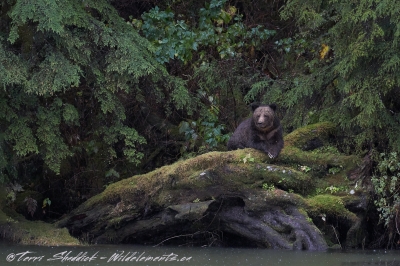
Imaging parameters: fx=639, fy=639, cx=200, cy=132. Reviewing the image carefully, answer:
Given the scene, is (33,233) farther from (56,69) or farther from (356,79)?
(356,79)

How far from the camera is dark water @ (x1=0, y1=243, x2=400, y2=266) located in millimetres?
7453

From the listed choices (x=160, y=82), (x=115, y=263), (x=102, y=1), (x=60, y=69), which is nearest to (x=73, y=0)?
(x=102, y=1)

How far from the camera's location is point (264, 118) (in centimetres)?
980

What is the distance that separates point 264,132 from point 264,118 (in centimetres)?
22

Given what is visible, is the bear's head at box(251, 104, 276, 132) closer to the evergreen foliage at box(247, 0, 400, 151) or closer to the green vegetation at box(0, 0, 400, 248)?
the green vegetation at box(0, 0, 400, 248)

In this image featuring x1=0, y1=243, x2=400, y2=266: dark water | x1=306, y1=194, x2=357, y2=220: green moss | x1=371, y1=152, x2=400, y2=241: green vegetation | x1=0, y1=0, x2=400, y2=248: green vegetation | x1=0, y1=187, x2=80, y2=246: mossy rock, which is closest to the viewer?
x1=0, y1=243, x2=400, y2=266: dark water

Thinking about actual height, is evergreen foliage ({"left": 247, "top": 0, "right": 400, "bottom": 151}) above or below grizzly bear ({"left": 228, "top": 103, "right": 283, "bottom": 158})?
above

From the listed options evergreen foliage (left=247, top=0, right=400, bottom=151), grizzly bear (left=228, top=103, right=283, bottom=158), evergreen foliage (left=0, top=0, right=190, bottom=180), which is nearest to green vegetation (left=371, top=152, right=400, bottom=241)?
evergreen foliage (left=247, top=0, right=400, bottom=151)

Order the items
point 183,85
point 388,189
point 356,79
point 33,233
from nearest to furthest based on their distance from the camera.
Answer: point 388,189 → point 356,79 → point 33,233 → point 183,85

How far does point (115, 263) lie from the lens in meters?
7.48

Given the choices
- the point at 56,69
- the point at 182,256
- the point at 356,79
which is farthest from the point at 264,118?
the point at 56,69

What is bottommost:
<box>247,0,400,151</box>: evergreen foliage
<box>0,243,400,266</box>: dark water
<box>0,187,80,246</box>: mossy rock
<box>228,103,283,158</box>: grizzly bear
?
<box>0,243,400,266</box>: dark water

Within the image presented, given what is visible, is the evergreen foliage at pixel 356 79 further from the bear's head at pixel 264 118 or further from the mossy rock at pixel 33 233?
the mossy rock at pixel 33 233

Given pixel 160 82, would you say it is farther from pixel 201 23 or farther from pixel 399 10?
pixel 399 10
